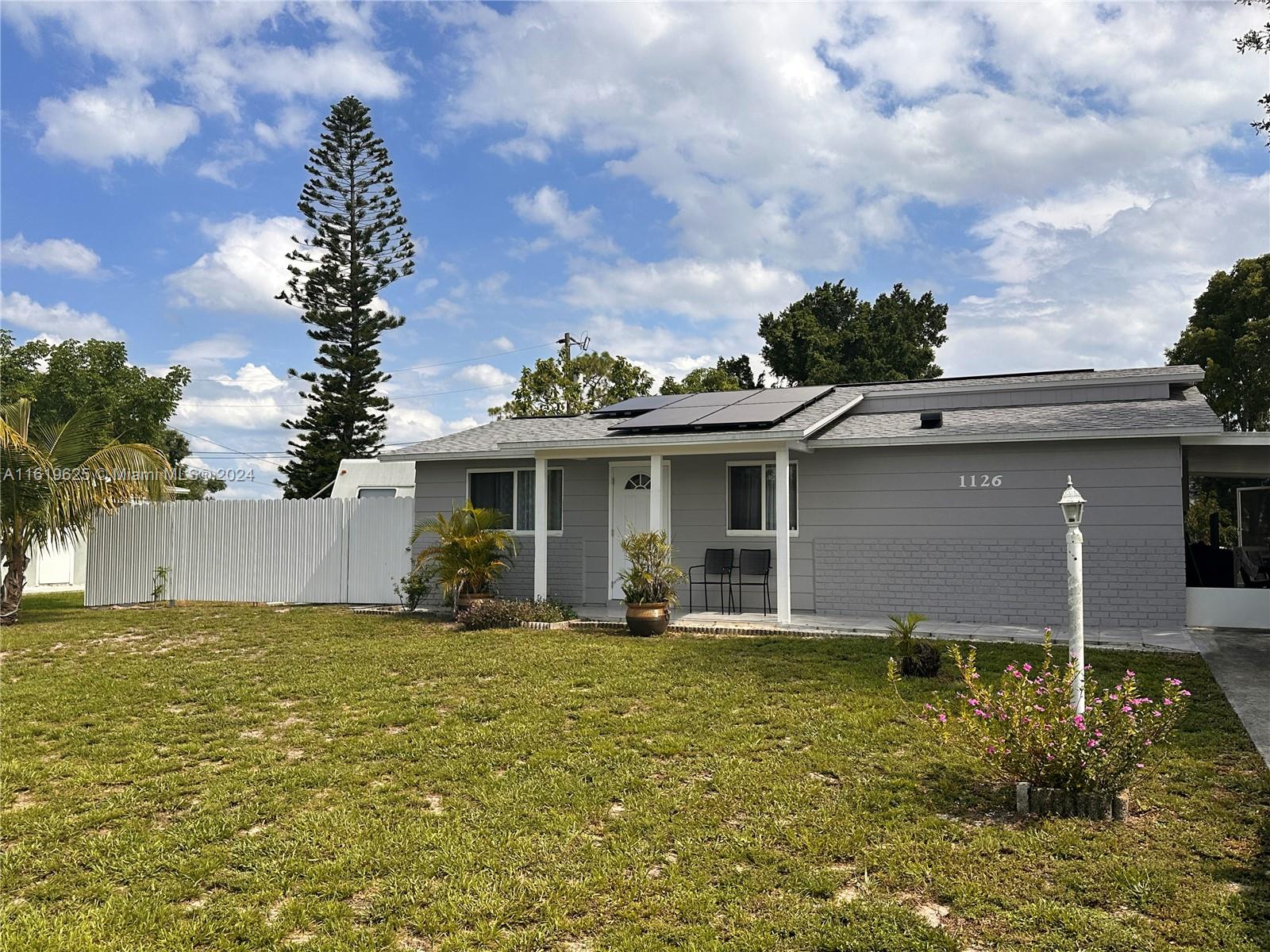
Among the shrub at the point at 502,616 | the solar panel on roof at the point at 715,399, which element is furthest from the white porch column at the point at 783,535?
the shrub at the point at 502,616

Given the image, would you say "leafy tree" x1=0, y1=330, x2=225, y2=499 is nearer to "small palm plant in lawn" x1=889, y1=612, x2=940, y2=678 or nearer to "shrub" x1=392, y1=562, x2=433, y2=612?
"shrub" x1=392, y1=562, x2=433, y2=612

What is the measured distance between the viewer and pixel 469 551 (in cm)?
1211

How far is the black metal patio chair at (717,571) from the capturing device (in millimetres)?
12078

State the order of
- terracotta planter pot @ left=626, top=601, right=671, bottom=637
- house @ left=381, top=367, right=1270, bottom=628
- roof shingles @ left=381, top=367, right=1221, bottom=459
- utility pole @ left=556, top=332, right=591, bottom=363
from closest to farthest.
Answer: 1. house @ left=381, top=367, right=1270, bottom=628
2. roof shingles @ left=381, top=367, right=1221, bottom=459
3. terracotta planter pot @ left=626, top=601, right=671, bottom=637
4. utility pole @ left=556, top=332, right=591, bottom=363

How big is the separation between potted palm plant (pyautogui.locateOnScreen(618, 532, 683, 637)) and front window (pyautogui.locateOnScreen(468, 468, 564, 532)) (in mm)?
2867

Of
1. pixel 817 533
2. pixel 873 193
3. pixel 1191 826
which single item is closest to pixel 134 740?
pixel 1191 826

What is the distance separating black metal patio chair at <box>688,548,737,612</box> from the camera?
39.6 ft

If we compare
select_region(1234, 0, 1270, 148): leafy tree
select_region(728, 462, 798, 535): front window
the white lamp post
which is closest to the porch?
select_region(728, 462, 798, 535): front window

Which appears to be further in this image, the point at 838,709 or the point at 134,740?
the point at 838,709

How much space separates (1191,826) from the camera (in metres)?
4.12

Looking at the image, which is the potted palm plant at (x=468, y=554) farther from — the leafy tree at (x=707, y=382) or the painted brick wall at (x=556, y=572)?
the leafy tree at (x=707, y=382)

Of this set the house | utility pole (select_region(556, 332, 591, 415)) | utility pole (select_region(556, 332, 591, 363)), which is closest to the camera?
the house

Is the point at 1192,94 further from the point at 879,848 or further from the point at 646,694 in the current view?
the point at 879,848

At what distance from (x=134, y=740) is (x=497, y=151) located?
40.3ft
